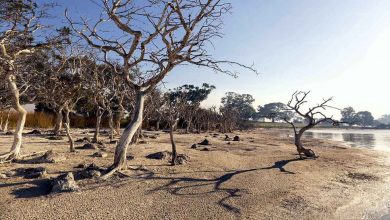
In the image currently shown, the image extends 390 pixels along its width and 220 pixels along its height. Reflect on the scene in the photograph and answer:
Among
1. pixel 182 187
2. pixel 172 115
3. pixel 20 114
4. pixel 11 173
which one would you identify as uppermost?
pixel 172 115

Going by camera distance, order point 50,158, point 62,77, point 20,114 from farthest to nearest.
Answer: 1. point 62,77
2. point 50,158
3. point 20,114

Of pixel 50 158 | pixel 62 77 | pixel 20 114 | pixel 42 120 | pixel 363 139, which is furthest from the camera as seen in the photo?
pixel 363 139

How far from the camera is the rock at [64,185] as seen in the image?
8164 millimetres

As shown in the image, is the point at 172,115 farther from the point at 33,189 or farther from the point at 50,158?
the point at 33,189

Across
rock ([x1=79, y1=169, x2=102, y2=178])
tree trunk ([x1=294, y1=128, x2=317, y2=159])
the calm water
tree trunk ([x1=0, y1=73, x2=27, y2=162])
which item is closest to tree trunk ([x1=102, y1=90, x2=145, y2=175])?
rock ([x1=79, y1=169, x2=102, y2=178])

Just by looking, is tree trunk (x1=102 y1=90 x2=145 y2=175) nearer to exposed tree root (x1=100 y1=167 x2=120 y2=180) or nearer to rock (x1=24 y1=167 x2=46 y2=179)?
exposed tree root (x1=100 y1=167 x2=120 y2=180)

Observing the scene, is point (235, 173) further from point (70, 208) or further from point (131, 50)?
point (70, 208)

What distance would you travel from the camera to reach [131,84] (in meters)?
11.3

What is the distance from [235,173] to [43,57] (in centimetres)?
1213

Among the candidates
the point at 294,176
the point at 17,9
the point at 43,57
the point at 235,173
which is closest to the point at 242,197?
the point at 235,173

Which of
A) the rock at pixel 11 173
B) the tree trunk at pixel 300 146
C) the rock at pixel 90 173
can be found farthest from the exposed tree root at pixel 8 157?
the tree trunk at pixel 300 146

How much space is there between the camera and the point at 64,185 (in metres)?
8.27

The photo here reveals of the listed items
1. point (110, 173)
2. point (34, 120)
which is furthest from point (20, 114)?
point (34, 120)

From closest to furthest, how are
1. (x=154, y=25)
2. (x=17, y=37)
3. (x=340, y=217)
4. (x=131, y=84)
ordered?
(x=340, y=217)
(x=154, y=25)
(x=131, y=84)
(x=17, y=37)
